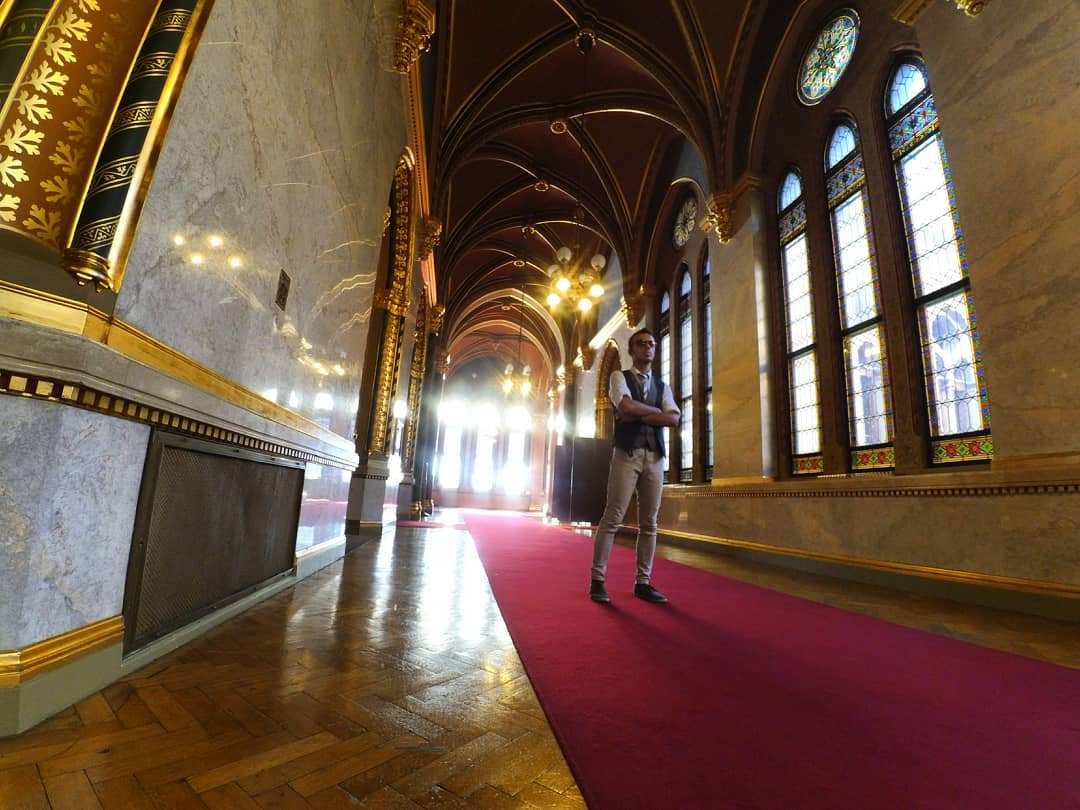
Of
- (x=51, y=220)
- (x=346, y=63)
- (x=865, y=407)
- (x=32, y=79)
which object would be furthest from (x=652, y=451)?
(x=865, y=407)

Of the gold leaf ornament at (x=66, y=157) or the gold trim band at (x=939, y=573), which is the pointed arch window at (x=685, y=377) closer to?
the gold trim band at (x=939, y=573)

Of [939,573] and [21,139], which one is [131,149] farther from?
[939,573]

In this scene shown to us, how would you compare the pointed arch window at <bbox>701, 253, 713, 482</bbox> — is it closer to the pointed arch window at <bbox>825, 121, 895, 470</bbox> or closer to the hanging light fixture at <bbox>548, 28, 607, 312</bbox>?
the hanging light fixture at <bbox>548, 28, 607, 312</bbox>

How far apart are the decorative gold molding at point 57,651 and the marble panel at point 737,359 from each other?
6.30m

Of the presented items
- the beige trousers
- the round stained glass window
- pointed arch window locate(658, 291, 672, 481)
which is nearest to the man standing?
the beige trousers

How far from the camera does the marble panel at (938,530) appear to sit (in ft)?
10.0

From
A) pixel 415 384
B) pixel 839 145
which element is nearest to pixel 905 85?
pixel 839 145

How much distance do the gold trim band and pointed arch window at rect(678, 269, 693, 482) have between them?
2.92m

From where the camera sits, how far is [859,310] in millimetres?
5324

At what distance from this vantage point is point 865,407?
204 inches

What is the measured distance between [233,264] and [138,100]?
62 centimetres

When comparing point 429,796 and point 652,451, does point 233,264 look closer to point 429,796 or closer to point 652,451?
point 429,796

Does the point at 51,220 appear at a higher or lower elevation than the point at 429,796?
higher

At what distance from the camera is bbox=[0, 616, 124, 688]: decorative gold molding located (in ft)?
3.33
